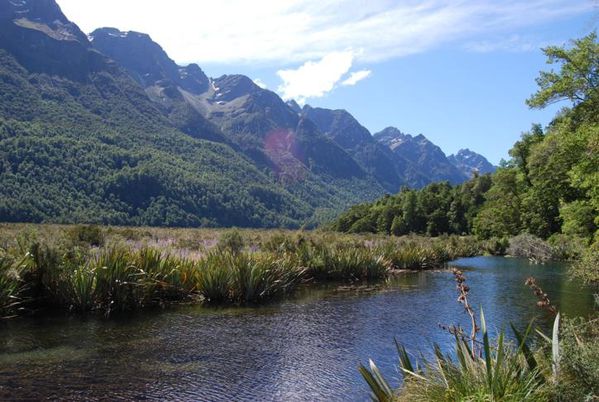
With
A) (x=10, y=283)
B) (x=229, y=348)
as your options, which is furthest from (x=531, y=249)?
(x=10, y=283)

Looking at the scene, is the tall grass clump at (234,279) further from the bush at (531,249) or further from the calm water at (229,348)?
the bush at (531,249)

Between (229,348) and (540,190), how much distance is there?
51346mm

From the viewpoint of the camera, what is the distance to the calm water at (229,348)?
7.80 meters

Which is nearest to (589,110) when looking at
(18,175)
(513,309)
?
(513,309)

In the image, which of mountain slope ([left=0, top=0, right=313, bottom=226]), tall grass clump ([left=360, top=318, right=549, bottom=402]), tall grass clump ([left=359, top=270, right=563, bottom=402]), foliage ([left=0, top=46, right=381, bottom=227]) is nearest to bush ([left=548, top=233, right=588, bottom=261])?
tall grass clump ([left=359, top=270, right=563, bottom=402])

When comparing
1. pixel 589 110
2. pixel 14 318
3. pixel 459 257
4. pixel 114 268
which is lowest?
pixel 459 257

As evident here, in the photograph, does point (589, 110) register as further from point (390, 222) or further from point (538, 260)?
point (390, 222)

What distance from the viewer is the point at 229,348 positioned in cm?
1027

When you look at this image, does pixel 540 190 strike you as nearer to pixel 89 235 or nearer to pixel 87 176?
pixel 89 235

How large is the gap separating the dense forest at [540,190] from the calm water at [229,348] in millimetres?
9438

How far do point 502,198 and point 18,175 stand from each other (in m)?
108

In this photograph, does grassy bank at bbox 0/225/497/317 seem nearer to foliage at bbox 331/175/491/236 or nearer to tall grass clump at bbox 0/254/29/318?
tall grass clump at bbox 0/254/29/318

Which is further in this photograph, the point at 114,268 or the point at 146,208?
the point at 146,208

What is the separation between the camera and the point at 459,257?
1763 inches
